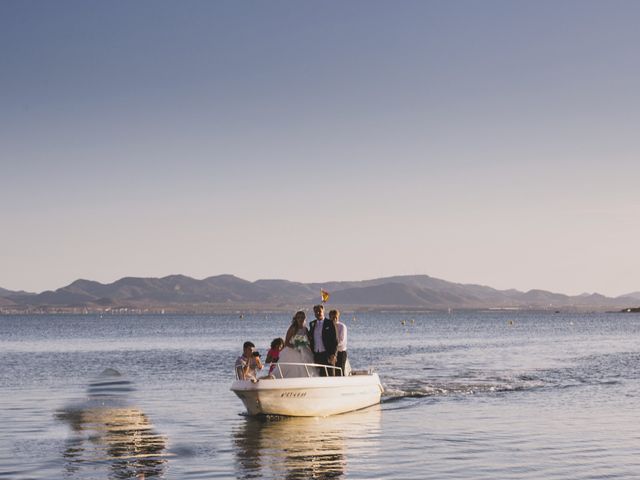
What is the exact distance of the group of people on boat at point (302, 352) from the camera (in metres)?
24.3

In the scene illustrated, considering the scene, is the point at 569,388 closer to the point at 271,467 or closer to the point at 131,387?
the point at 131,387

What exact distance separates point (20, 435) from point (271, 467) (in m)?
7.69

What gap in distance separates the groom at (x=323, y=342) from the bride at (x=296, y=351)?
0.28 metres

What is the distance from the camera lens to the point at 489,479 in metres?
16.3

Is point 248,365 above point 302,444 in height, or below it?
above

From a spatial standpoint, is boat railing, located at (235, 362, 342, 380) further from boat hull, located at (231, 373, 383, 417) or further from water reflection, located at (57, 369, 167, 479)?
water reflection, located at (57, 369, 167, 479)

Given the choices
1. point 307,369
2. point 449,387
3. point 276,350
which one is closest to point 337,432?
point 307,369

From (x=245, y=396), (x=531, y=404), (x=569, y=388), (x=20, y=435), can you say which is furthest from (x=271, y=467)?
(x=569, y=388)

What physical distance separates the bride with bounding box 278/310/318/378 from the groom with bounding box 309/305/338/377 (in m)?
0.28

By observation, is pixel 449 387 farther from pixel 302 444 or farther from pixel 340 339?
pixel 302 444

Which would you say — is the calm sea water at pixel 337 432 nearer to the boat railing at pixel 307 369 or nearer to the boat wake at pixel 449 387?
the boat wake at pixel 449 387

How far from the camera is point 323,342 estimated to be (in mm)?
24812

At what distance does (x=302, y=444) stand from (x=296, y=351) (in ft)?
13.4

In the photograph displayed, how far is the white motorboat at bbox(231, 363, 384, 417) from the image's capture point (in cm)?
2367
